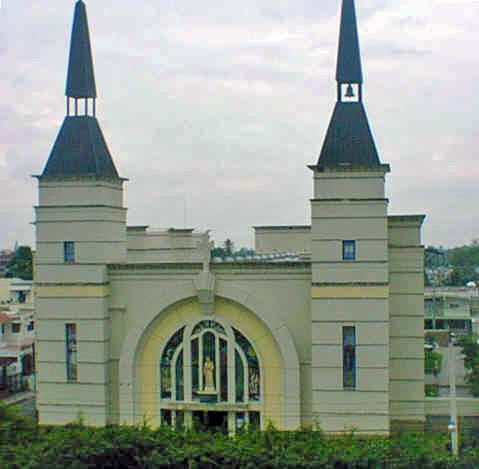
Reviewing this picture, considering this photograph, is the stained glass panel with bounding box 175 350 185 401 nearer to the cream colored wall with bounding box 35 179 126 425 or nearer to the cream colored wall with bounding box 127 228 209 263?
the cream colored wall with bounding box 35 179 126 425

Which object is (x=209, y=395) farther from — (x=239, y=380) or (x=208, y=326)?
(x=208, y=326)

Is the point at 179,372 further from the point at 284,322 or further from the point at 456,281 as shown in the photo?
the point at 456,281

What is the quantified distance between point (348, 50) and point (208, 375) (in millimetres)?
12280

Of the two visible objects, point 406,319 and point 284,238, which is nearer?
→ point 406,319

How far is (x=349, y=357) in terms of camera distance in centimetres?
2117

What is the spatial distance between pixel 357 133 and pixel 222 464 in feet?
A: 37.8

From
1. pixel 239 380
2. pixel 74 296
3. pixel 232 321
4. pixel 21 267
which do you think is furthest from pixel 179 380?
pixel 21 267

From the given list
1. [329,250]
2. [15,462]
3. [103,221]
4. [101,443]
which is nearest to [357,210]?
[329,250]

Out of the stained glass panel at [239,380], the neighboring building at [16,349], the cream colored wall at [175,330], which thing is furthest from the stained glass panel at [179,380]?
the neighboring building at [16,349]

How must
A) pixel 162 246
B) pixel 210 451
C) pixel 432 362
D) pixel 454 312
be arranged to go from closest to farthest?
pixel 210 451 < pixel 162 246 < pixel 432 362 < pixel 454 312

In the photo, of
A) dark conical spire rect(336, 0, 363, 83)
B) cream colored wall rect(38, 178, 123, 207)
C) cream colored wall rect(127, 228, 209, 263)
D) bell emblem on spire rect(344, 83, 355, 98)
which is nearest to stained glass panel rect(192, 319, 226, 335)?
cream colored wall rect(127, 228, 209, 263)

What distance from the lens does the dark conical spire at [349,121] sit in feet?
70.7

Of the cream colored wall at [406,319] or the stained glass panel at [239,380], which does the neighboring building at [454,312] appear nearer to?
the cream colored wall at [406,319]

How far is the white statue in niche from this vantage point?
22.3 metres
